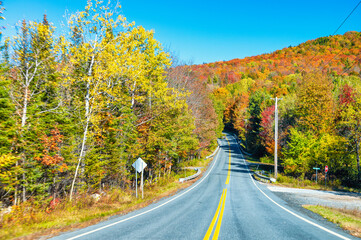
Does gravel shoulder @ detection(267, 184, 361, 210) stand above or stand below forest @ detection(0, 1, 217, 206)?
below

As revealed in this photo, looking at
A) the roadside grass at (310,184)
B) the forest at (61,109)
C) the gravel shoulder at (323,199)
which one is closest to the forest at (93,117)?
the forest at (61,109)

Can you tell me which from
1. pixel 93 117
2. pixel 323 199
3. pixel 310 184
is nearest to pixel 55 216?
pixel 93 117

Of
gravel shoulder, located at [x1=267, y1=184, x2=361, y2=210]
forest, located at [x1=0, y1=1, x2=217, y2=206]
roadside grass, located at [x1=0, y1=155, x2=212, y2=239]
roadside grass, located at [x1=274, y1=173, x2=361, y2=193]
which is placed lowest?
roadside grass, located at [x1=274, y1=173, x2=361, y2=193]

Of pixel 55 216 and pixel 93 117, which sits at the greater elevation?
pixel 93 117

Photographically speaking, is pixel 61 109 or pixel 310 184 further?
pixel 310 184

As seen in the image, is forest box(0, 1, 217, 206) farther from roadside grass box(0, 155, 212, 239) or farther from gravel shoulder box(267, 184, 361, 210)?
gravel shoulder box(267, 184, 361, 210)

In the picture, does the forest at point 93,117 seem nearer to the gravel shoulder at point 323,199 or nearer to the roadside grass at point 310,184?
the roadside grass at point 310,184

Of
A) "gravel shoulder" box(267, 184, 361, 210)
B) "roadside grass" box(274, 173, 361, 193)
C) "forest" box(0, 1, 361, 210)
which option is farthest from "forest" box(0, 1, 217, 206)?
"roadside grass" box(274, 173, 361, 193)

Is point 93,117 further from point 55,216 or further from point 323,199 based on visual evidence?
point 323,199

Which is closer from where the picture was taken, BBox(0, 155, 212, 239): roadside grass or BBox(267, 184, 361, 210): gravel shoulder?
BBox(0, 155, 212, 239): roadside grass

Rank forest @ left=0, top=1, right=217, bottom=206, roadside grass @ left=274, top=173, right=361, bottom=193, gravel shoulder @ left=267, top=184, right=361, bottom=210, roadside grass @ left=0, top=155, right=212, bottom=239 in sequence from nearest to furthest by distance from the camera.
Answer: roadside grass @ left=0, top=155, right=212, bottom=239 → forest @ left=0, top=1, right=217, bottom=206 → gravel shoulder @ left=267, top=184, right=361, bottom=210 → roadside grass @ left=274, top=173, right=361, bottom=193

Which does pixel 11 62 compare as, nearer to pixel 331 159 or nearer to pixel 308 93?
pixel 331 159

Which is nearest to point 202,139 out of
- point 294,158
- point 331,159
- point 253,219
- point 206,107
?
point 206,107

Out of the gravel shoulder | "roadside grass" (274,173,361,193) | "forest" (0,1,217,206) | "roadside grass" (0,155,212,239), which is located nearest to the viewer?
"roadside grass" (0,155,212,239)
